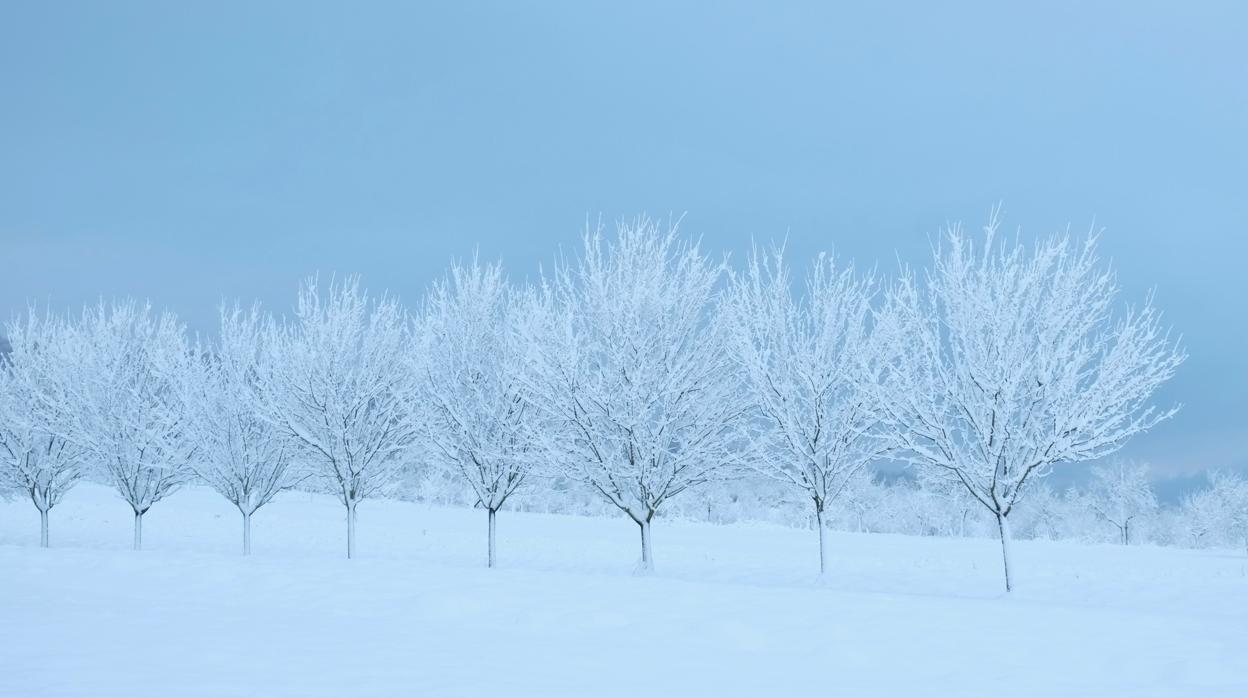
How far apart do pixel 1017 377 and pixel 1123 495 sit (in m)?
55.8

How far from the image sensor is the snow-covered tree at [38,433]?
23.8 metres

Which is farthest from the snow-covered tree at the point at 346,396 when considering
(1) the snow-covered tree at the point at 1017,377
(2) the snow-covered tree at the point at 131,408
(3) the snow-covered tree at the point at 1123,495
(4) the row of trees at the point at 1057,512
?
(3) the snow-covered tree at the point at 1123,495

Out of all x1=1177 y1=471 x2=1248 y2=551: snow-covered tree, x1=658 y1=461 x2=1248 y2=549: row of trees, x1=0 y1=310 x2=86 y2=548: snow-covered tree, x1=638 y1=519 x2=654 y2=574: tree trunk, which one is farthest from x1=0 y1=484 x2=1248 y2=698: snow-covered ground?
x1=1177 y1=471 x2=1248 y2=551: snow-covered tree

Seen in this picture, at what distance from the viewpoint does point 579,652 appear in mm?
8461

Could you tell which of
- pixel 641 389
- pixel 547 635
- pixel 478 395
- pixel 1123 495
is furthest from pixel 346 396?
pixel 1123 495

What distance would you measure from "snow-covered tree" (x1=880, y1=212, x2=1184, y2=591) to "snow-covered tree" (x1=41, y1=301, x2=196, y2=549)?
54.9ft

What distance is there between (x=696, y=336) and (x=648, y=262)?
182 centimetres

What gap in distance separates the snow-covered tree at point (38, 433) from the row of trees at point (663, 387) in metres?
2.15

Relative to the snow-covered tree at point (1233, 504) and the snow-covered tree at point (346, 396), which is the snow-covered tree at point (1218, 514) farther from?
the snow-covered tree at point (346, 396)

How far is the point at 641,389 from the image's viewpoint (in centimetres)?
1459

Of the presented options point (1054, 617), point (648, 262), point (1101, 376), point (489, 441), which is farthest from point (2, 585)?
point (1101, 376)

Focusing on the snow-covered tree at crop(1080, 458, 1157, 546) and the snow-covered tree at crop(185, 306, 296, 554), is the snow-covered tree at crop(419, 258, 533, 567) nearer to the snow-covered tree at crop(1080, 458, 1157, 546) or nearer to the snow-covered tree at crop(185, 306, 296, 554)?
the snow-covered tree at crop(185, 306, 296, 554)

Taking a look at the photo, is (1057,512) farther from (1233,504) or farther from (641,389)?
(641,389)

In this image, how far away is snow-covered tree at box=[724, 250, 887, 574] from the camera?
14984 millimetres
